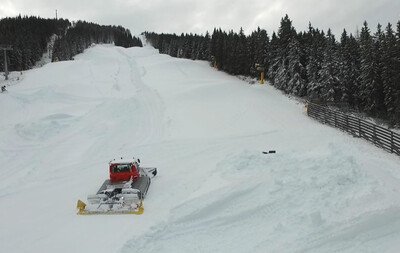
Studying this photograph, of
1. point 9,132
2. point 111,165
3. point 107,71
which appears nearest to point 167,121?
point 9,132

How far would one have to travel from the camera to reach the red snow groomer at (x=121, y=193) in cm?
1565

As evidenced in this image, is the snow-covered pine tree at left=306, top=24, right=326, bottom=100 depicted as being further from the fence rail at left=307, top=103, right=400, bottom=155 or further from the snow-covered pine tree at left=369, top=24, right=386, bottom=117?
the fence rail at left=307, top=103, right=400, bottom=155

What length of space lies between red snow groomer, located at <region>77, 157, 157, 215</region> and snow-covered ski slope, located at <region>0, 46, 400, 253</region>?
0.48m

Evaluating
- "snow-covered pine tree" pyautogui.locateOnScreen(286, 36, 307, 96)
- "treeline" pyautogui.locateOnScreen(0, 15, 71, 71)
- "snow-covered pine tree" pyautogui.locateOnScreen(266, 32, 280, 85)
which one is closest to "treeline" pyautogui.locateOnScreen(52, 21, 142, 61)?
"treeline" pyautogui.locateOnScreen(0, 15, 71, 71)

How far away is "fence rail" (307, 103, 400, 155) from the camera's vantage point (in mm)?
22328

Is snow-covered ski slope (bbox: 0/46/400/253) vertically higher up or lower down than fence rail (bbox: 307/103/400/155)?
lower down

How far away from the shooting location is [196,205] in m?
15.5

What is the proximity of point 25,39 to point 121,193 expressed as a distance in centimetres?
9332

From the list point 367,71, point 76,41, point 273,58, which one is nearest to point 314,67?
point 367,71

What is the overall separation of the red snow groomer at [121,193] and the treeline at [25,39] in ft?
244

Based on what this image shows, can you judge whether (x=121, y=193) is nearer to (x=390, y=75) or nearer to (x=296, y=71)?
(x=390, y=75)

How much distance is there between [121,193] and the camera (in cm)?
1641

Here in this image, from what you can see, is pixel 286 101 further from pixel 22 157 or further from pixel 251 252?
pixel 251 252

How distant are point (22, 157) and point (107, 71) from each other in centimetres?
4553
